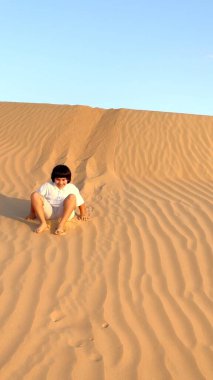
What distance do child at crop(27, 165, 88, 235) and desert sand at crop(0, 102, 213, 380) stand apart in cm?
16

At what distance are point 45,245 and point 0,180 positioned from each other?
341 cm

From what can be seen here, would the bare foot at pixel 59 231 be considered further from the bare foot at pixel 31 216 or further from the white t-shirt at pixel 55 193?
the bare foot at pixel 31 216

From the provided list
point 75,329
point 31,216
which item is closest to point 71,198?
point 31,216

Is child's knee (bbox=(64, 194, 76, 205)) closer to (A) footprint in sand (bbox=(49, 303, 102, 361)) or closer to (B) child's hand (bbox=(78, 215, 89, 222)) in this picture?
(B) child's hand (bbox=(78, 215, 89, 222))

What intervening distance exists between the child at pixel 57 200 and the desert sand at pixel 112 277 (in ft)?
0.54

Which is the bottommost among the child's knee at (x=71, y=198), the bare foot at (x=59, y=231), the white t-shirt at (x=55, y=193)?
the bare foot at (x=59, y=231)

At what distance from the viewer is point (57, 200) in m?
5.34

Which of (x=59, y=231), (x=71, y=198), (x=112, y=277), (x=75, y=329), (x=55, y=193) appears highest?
(x=55, y=193)

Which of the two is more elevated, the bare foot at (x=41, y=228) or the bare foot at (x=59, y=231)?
the bare foot at (x=41, y=228)

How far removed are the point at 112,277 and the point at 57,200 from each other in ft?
4.95

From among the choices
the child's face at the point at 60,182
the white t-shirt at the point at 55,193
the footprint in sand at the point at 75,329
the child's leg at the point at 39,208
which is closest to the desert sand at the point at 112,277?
the footprint in sand at the point at 75,329

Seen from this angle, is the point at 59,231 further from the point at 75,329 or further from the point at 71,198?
the point at 75,329

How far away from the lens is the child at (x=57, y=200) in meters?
5.16

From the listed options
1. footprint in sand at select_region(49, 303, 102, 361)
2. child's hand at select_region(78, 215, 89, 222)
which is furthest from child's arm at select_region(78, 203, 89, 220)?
footprint in sand at select_region(49, 303, 102, 361)
